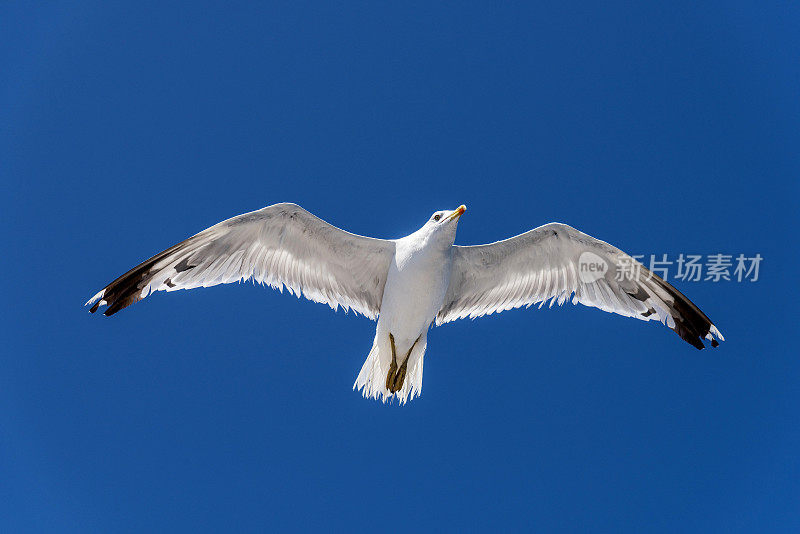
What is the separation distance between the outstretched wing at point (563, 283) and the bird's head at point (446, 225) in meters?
0.46

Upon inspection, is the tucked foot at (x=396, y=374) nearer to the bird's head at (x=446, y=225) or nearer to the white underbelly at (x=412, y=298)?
the white underbelly at (x=412, y=298)

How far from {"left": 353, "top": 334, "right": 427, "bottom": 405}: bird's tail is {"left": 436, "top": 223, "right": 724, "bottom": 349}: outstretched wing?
53cm

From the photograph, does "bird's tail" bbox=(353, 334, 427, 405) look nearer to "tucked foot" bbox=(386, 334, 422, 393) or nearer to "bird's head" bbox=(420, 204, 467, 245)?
"tucked foot" bbox=(386, 334, 422, 393)

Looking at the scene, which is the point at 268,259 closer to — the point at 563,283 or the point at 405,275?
the point at 405,275

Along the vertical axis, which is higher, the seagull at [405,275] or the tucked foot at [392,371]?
the seagull at [405,275]

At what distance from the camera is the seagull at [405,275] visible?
9.19 metres

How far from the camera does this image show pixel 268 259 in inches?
372

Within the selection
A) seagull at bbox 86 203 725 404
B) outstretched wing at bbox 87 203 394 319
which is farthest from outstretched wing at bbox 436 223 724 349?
outstretched wing at bbox 87 203 394 319

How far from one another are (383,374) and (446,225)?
5.45 feet

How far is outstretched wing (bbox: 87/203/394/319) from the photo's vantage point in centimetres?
921

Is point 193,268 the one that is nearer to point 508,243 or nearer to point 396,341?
point 396,341

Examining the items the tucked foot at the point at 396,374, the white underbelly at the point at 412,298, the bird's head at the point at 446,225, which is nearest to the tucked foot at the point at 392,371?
the tucked foot at the point at 396,374

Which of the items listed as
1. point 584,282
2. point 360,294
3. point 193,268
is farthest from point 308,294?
point 584,282

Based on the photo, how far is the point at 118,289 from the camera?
363 inches
